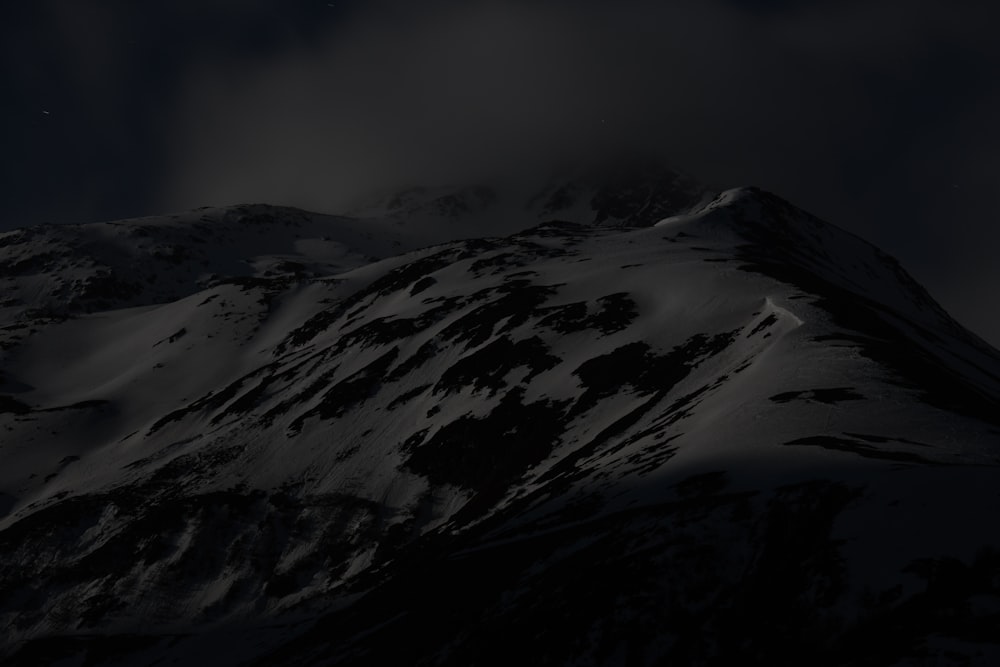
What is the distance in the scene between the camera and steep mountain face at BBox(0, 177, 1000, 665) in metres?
18.1

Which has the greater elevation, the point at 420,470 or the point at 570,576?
the point at 570,576

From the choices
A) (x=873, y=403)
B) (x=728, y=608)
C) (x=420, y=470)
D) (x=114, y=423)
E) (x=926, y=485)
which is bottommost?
(x=114, y=423)

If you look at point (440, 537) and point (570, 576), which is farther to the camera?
point (440, 537)

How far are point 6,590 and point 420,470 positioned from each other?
30.4 metres

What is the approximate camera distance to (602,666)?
1788 centimetres

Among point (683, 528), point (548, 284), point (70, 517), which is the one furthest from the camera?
point (548, 284)

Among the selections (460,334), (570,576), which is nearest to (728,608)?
(570,576)

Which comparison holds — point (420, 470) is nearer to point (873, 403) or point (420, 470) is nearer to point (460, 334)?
point (460, 334)

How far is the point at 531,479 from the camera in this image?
48.5 m

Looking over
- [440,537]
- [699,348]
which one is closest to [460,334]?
[699,348]

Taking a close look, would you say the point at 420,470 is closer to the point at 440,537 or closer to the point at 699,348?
the point at 440,537

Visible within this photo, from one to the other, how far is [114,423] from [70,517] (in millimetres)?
39224

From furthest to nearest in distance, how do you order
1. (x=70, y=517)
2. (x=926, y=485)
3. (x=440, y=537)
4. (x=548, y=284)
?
(x=548, y=284), (x=70, y=517), (x=440, y=537), (x=926, y=485)

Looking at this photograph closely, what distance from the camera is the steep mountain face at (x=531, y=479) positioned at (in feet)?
59.5
